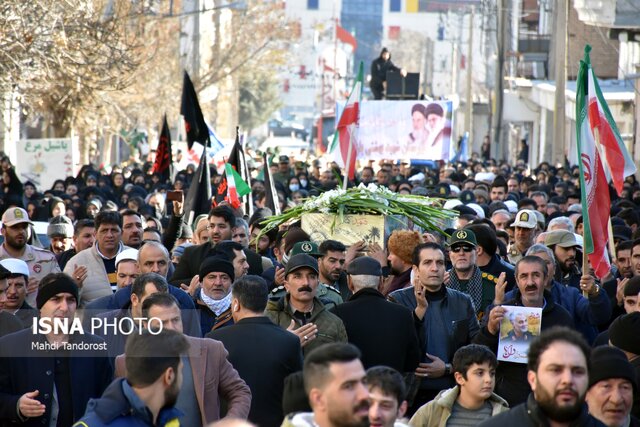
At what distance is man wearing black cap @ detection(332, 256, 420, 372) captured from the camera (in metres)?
8.48

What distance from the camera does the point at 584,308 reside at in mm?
9344

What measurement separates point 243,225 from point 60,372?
17.8 feet

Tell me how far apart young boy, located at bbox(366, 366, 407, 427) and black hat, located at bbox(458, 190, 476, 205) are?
13.4m

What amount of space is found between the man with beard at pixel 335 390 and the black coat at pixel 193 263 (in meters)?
5.95

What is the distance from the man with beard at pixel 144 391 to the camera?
5582 millimetres

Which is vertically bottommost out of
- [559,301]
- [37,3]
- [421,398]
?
[421,398]

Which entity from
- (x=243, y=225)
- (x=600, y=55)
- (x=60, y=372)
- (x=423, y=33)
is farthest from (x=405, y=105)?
(x=423, y=33)

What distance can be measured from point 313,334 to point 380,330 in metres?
0.58

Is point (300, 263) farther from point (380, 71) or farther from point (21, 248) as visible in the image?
point (380, 71)

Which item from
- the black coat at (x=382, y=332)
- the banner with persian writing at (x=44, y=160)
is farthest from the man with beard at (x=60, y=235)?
the banner with persian writing at (x=44, y=160)

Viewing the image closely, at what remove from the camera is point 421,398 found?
9.05 metres

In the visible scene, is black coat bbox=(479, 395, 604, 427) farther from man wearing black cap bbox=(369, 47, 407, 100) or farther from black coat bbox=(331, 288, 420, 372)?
man wearing black cap bbox=(369, 47, 407, 100)

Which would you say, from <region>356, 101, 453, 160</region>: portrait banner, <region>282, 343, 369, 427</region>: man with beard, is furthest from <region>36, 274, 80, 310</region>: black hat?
<region>356, 101, 453, 160</region>: portrait banner

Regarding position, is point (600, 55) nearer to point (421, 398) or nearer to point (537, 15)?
point (537, 15)
